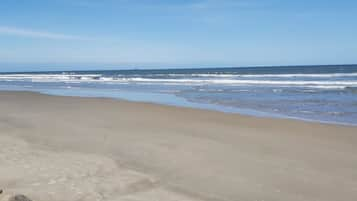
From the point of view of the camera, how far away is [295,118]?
Answer: 10742 millimetres

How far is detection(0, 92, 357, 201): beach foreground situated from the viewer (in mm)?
4301

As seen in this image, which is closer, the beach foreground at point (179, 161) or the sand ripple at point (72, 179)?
the sand ripple at point (72, 179)

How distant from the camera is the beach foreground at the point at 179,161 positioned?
4301mm

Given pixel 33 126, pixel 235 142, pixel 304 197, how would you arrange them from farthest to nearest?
pixel 33 126 → pixel 235 142 → pixel 304 197

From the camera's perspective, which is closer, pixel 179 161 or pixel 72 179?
pixel 72 179

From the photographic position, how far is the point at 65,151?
6.27 meters

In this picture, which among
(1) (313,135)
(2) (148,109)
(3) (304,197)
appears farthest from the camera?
(2) (148,109)

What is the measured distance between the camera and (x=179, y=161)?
5.77 meters

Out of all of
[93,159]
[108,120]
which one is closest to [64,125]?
[108,120]

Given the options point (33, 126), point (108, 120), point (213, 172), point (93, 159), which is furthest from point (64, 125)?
point (213, 172)

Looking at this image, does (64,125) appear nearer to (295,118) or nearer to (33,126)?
(33,126)

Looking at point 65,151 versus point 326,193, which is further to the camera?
point 65,151

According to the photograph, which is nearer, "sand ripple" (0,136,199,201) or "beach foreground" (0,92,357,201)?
"sand ripple" (0,136,199,201)

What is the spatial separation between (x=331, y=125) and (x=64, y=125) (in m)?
6.65
